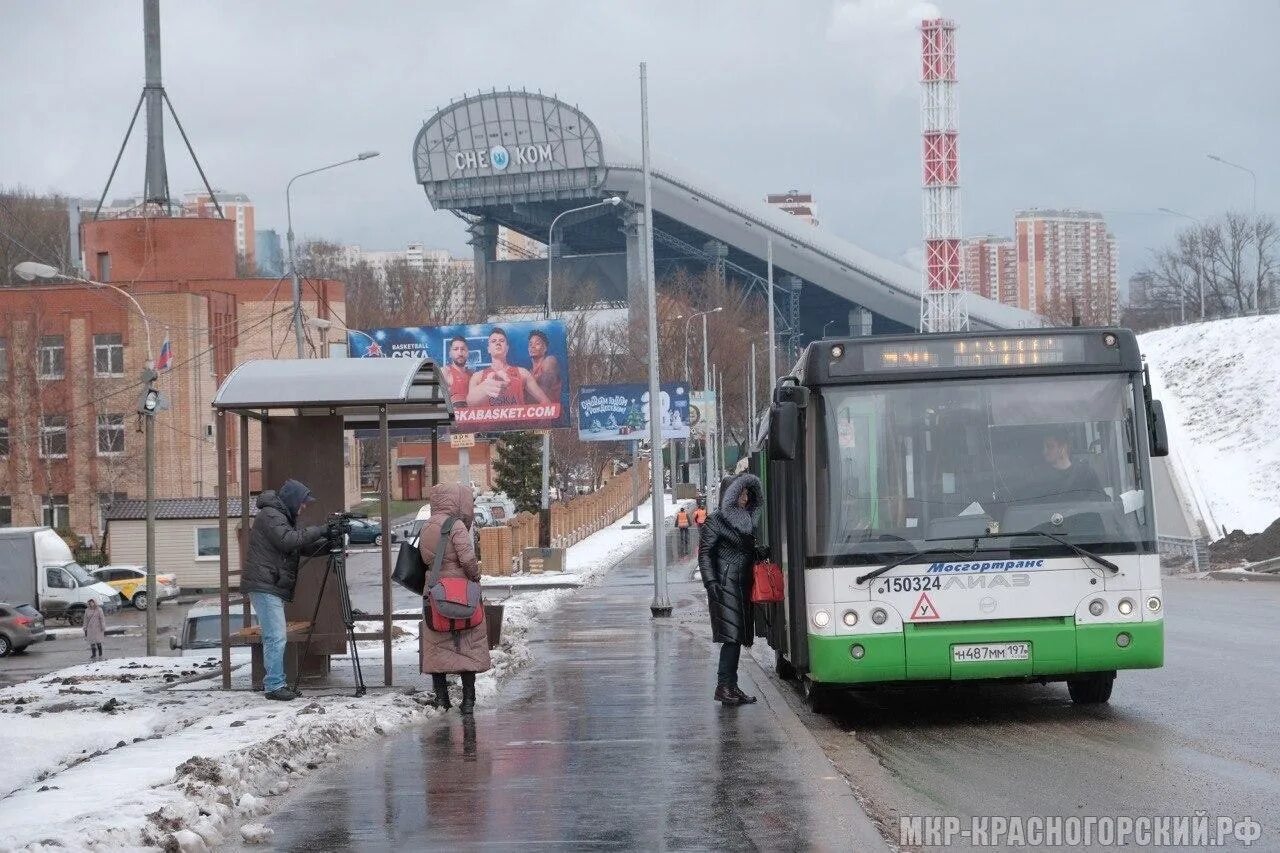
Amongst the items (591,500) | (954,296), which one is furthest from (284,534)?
(954,296)

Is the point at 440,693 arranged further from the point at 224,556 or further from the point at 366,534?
the point at 366,534

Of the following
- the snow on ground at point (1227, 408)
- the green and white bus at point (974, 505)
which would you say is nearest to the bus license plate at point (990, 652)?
the green and white bus at point (974, 505)

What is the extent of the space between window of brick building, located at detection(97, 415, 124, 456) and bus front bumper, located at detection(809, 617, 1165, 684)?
2228 inches

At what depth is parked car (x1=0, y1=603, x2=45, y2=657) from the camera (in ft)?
121

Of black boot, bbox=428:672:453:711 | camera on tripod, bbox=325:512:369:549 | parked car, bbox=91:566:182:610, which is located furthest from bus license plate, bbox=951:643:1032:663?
parked car, bbox=91:566:182:610

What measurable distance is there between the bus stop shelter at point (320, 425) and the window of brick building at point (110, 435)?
50473 millimetres

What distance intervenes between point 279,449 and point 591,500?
5183 cm

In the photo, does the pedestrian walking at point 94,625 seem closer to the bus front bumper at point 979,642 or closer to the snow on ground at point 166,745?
the snow on ground at point 166,745

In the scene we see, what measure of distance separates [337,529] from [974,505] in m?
4.90

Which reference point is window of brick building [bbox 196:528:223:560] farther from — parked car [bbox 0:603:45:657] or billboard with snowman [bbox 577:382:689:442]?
parked car [bbox 0:603:45:657]

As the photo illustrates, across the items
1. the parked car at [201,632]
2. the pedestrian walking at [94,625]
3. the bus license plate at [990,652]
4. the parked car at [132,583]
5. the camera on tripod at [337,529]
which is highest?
the camera on tripod at [337,529]

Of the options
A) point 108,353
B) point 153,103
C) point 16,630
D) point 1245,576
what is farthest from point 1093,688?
point 108,353

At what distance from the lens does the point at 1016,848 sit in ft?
23.8

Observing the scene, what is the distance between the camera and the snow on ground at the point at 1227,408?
172ft
